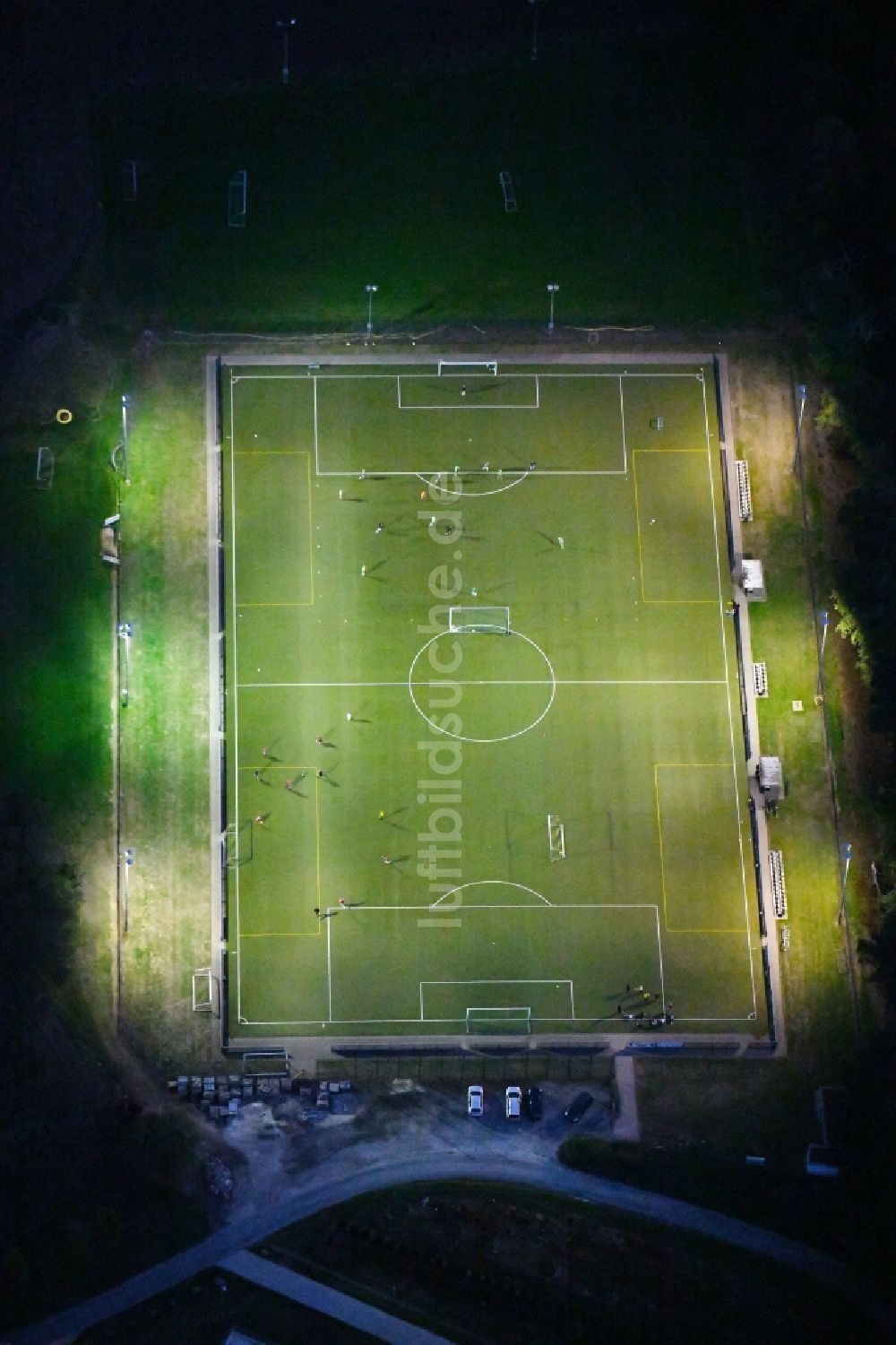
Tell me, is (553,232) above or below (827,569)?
above

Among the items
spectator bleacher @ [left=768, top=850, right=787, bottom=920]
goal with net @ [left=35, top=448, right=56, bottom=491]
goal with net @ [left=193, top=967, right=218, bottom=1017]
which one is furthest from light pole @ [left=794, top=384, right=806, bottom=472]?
goal with net @ [left=193, top=967, right=218, bottom=1017]

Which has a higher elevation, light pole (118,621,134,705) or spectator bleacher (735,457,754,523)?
spectator bleacher (735,457,754,523)

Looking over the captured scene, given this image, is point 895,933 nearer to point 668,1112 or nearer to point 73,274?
point 668,1112

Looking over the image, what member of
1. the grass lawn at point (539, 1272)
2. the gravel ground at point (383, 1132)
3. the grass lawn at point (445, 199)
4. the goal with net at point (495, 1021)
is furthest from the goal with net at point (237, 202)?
the grass lawn at point (539, 1272)

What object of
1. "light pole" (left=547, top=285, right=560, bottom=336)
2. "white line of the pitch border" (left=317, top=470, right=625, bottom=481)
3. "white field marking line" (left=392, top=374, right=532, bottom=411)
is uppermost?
"light pole" (left=547, top=285, right=560, bottom=336)

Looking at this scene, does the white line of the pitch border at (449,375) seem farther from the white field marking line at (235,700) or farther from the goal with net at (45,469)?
the goal with net at (45,469)

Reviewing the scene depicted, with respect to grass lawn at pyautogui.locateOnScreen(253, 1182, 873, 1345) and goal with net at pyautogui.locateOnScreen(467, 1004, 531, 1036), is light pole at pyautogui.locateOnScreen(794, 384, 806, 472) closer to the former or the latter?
goal with net at pyautogui.locateOnScreen(467, 1004, 531, 1036)

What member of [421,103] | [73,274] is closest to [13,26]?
[73,274]
